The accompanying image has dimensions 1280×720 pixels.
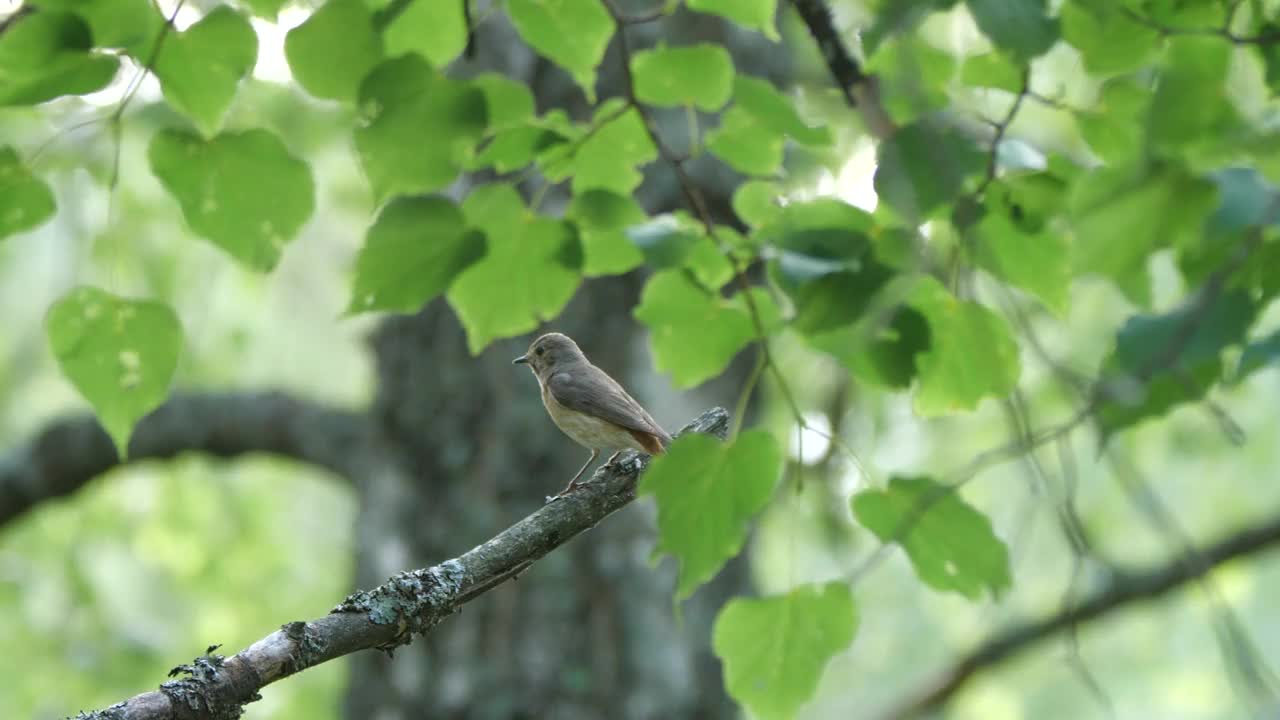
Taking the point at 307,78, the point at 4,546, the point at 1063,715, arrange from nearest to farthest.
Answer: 1. the point at 307,78
2. the point at 4,546
3. the point at 1063,715

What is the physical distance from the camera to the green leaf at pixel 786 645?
2.25 m

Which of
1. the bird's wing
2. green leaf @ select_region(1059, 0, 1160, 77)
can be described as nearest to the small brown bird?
the bird's wing

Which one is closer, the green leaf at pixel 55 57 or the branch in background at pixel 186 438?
the green leaf at pixel 55 57

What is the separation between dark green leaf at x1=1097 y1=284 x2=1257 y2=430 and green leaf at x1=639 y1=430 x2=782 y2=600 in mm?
551

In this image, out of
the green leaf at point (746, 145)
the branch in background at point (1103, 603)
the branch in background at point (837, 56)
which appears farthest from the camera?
the branch in background at point (1103, 603)

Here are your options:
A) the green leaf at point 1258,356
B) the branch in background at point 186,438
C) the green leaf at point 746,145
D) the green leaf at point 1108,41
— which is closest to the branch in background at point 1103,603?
the branch in background at point 186,438

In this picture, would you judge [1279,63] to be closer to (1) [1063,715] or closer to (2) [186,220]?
(2) [186,220]

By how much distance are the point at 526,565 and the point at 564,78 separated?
3.48 metres

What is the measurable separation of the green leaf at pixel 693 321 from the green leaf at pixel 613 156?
0.23m

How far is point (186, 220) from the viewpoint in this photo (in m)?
2.29

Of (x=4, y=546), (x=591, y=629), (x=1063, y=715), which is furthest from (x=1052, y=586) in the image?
(x=4, y=546)

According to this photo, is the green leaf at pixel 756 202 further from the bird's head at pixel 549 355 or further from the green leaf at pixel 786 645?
the bird's head at pixel 549 355

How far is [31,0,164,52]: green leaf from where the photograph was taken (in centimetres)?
211

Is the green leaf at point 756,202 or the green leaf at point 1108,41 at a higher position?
the green leaf at point 1108,41
